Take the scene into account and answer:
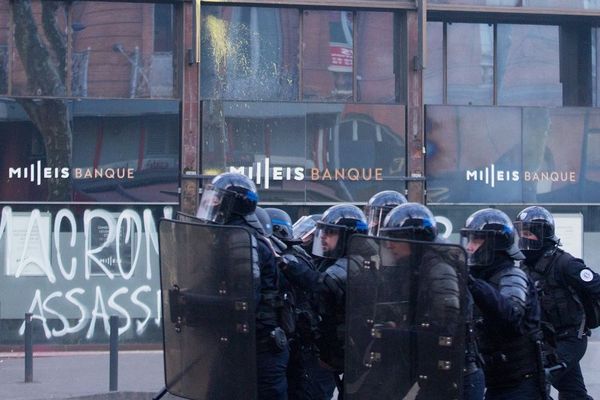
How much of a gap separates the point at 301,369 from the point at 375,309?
193cm

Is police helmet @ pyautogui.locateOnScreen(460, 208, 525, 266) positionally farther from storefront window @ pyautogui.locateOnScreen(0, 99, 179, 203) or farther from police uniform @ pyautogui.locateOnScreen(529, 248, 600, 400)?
storefront window @ pyautogui.locateOnScreen(0, 99, 179, 203)

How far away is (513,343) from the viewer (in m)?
6.17

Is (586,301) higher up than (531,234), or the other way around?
(531,234)

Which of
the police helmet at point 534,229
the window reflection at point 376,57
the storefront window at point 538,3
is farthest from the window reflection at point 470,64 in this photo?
the police helmet at point 534,229

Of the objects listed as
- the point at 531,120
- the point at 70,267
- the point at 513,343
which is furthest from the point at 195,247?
the point at 531,120

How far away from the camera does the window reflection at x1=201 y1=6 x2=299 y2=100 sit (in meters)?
15.2

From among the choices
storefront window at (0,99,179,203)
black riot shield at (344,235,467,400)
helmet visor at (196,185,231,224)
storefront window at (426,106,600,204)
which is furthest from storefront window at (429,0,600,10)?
black riot shield at (344,235,467,400)

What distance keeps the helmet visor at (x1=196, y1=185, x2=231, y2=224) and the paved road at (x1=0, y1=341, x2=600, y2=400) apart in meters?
5.04

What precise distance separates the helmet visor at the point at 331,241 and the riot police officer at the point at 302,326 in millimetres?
121

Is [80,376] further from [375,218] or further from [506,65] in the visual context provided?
[506,65]

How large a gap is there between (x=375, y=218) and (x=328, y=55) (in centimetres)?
857

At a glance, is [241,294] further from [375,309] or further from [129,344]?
[129,344]

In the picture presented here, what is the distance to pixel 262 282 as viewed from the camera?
20.3 feet

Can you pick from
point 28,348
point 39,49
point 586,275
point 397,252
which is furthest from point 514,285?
point 39,49
